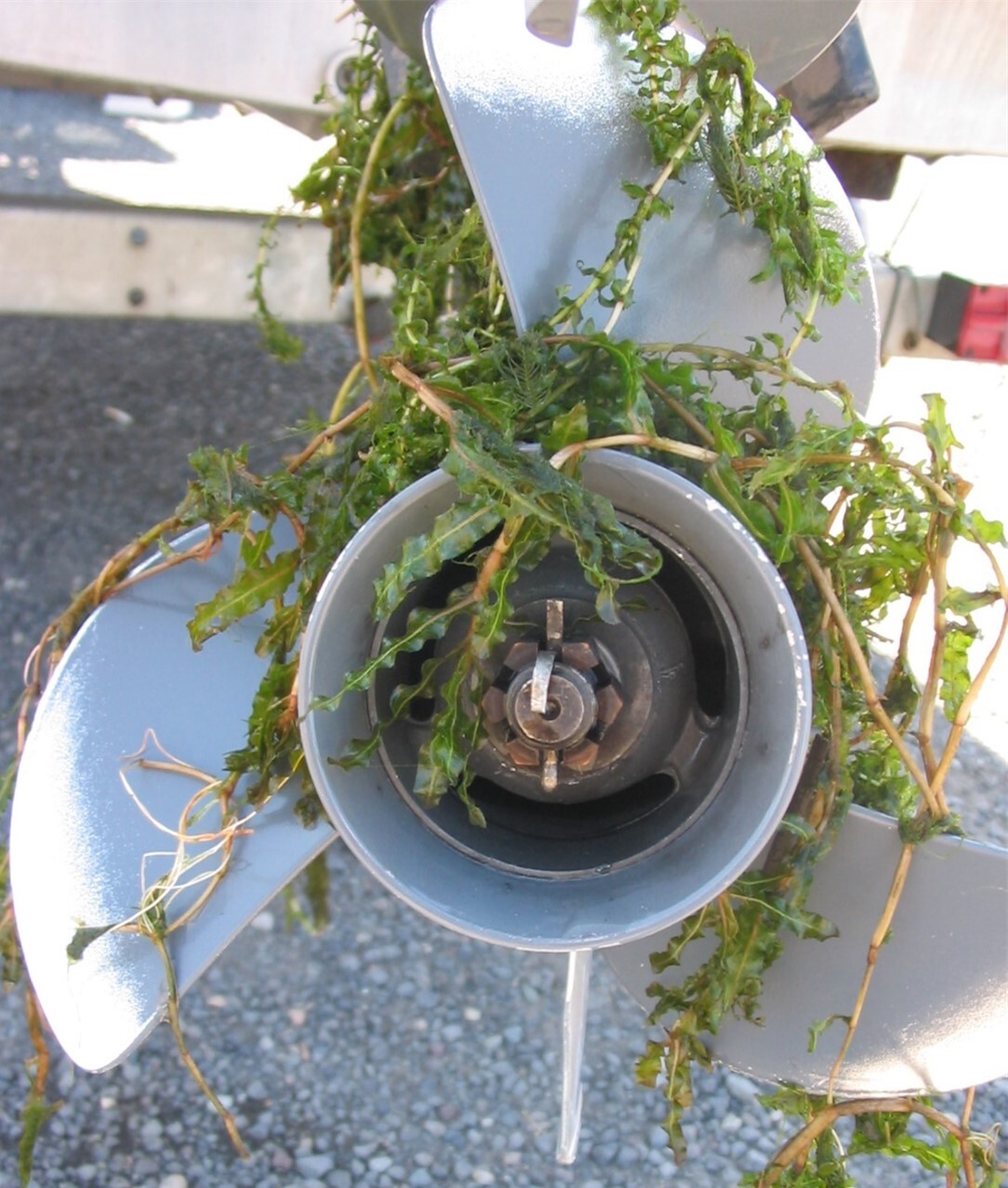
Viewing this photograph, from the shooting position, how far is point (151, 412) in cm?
316

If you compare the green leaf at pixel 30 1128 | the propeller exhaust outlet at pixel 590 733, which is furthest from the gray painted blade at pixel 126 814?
the green leaf at pixel 30 1128

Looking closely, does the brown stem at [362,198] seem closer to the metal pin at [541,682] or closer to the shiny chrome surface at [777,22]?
the shiny chrome surface at [777,22]

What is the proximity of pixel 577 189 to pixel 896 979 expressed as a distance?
0.81 m

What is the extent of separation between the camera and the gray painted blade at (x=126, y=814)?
48.6 inches

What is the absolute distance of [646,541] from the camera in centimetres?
102

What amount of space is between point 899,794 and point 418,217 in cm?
91

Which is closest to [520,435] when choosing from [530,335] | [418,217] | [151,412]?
[530,335]

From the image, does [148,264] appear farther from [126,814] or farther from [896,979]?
[896,979]

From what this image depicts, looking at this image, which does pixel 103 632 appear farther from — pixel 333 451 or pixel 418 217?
pixel 418 217

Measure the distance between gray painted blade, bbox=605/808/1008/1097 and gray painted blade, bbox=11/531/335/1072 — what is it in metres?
0.48

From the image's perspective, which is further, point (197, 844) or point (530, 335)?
point (197, 844)

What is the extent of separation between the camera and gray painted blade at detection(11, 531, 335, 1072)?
123 cm

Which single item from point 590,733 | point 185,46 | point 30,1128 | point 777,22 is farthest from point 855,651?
point 185,46

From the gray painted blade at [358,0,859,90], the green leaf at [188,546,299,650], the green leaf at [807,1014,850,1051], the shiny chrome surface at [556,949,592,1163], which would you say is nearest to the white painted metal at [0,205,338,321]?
the gray painted blade at [358,0,859,90]
